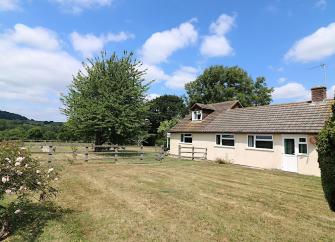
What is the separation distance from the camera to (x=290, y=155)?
1991 cm

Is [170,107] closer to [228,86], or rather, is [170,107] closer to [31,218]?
[228,86]

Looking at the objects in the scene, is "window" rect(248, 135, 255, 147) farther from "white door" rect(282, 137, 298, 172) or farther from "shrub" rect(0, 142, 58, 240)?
"shrub" rect(0, 142, 58, 240)

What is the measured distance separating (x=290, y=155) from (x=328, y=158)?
14954mm

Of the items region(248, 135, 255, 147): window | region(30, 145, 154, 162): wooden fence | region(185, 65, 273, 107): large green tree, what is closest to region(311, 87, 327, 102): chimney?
region(248, 135, 255, 147): window

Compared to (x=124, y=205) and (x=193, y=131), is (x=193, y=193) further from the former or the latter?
(x=193, y=131)

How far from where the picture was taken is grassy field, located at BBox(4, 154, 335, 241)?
6684mm

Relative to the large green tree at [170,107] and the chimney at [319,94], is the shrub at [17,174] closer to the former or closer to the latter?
the chimney at [319,94]

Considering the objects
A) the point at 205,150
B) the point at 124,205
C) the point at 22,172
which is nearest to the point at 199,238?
the point at 124,205

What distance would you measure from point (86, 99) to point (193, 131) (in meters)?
11.1

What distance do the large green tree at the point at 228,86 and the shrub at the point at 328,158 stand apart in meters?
52.5

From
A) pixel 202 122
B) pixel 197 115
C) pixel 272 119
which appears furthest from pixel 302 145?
pixel 197 115

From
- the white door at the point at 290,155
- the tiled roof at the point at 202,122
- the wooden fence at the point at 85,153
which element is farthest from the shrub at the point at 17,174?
the tiled roof at the point at 202,122

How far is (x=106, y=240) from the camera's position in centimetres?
625

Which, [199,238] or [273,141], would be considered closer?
[199,238]
